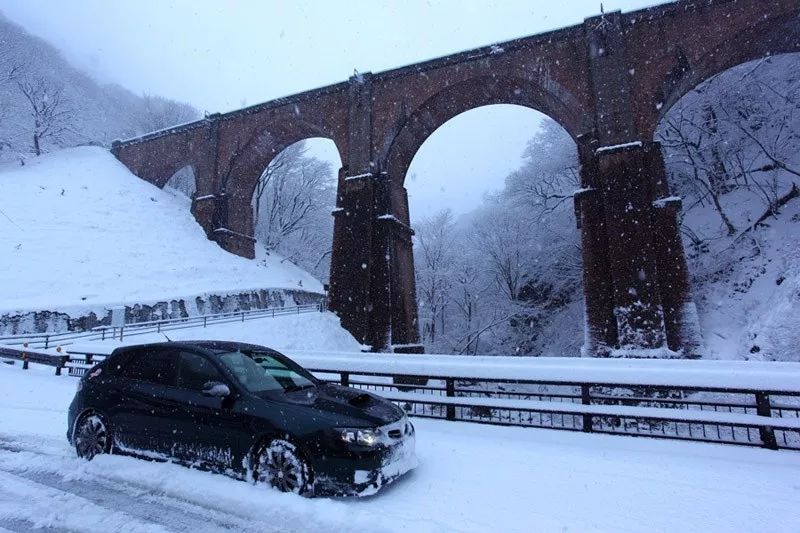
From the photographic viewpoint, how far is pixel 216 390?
457cm

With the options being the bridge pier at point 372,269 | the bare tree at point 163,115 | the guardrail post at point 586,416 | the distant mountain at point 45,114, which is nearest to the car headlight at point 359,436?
the guardrail post at point 586,416

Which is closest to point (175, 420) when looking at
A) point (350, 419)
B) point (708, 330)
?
point (350, 419)

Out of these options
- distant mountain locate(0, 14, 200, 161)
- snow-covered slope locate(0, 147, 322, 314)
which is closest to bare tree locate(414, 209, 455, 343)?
snow-covered slope locate(0, 147, 322, 314)

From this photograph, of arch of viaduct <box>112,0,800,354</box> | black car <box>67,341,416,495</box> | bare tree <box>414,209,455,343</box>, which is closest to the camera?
black car <box>67,341,416,495</box>

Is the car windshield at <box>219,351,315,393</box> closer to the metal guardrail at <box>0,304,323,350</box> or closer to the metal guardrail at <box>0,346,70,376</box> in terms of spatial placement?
the metal guardrail at <box>0,346,70,376</box>

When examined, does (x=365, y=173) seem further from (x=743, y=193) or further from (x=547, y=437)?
(x=743, y=193)

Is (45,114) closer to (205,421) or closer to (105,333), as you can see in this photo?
(105,333)

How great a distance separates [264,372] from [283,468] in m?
1.24

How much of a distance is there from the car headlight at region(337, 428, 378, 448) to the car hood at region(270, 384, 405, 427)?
0.07 meters

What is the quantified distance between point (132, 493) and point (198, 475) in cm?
64

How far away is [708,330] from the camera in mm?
17516

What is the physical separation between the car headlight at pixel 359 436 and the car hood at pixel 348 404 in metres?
0.07

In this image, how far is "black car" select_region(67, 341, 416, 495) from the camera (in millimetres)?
4250

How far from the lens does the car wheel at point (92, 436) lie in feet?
17.8
